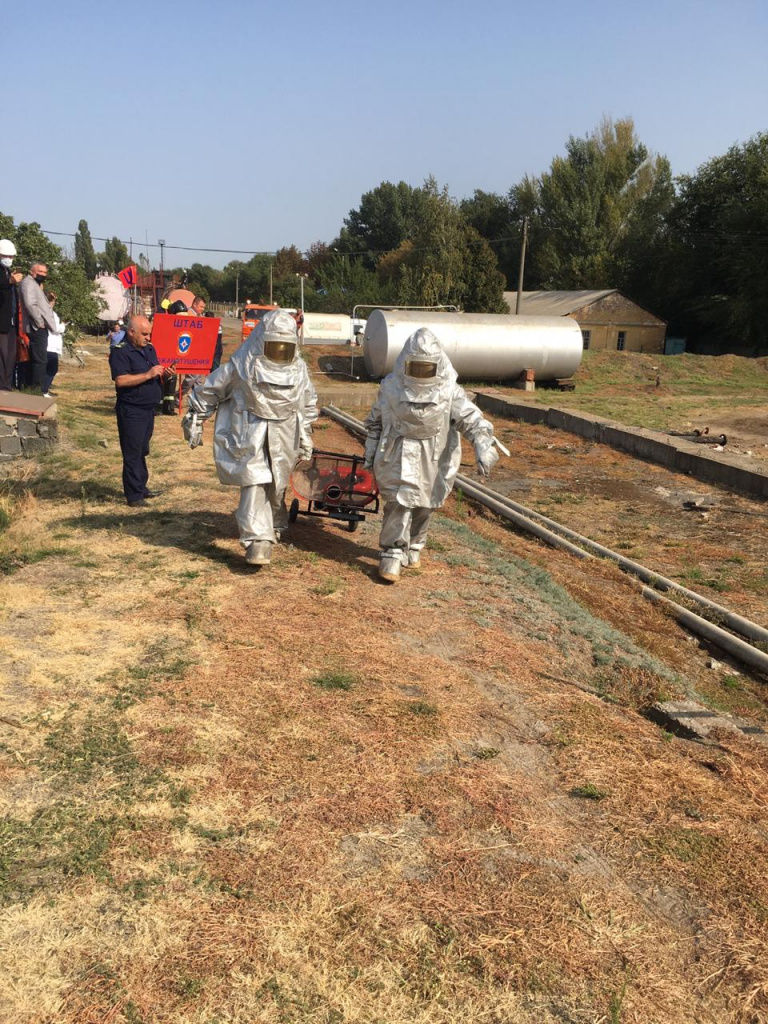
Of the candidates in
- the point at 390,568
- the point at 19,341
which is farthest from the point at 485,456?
the point at 19,341

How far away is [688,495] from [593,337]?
34523mm

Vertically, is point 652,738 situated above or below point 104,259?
below

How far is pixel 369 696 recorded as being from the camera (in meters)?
4.40

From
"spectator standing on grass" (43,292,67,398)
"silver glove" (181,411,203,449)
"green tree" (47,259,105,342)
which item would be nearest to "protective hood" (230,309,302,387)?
"silver glove" (181,411,203,449)

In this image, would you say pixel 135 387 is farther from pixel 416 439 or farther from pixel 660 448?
pixel 660 448

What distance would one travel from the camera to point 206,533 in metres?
7.30

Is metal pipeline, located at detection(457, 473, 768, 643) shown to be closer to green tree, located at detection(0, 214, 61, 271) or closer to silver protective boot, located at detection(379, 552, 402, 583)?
silver protective boot, located at detection(379, 552, 402, 583)

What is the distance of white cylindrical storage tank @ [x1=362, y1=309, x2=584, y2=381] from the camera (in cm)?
2253

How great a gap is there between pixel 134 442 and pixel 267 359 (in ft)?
7.28

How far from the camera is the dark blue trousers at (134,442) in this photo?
785cm

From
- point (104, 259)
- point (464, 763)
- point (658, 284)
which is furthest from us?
point (104, 259)

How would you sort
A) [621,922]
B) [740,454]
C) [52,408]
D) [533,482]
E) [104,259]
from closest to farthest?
[621,922]
[52,408]
[533,482]
[740,454]
[104,259]

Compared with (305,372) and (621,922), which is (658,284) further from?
(621,922)

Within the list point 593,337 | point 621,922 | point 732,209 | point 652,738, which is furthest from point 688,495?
point 732,209
